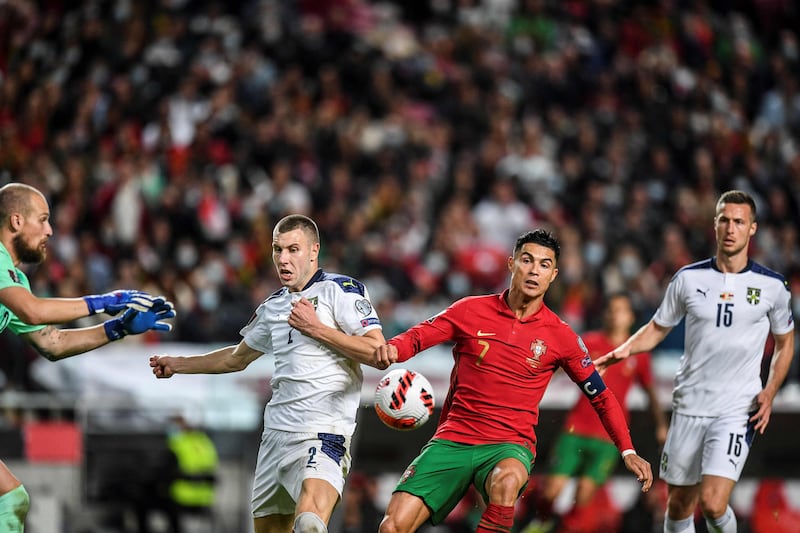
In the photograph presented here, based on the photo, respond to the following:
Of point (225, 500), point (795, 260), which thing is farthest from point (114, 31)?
point (795, 260)

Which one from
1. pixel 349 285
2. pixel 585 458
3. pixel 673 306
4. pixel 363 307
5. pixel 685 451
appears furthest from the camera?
pixel 585 458

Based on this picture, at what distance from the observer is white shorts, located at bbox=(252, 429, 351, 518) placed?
7.41m

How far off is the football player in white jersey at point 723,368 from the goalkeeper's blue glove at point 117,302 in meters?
3.20

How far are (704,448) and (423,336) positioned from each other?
2292mm

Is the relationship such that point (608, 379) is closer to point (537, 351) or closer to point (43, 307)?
point (537, 351)

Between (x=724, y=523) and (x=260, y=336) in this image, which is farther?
(x=724, y=523)

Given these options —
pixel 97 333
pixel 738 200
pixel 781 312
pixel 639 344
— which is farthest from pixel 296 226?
pixel 781 312

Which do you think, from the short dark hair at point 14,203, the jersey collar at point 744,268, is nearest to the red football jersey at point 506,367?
the jersey collar at point 744,268

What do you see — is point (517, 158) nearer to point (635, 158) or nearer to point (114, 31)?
point (635, 158)

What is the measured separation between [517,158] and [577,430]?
735 cm

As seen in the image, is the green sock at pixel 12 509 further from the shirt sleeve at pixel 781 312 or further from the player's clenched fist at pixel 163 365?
the shirt sleeve at pixel 781 312

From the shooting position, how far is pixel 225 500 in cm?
1245

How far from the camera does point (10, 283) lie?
7438 millimetres

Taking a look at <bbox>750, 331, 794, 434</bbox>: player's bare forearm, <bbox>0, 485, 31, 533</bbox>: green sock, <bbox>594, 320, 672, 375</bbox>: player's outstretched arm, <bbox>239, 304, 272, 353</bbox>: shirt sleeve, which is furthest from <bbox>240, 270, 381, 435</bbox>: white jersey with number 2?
<bbox>750, 331, 794, 434</bbox>: player's bare forearm
